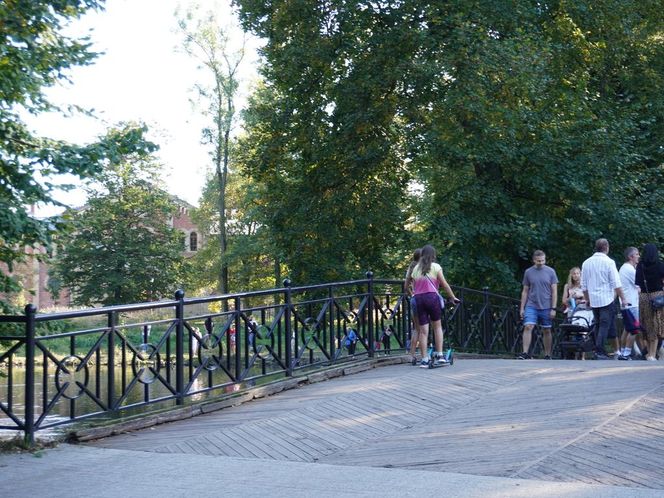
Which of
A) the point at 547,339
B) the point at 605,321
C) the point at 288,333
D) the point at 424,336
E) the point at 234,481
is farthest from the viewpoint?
the point at 547,339

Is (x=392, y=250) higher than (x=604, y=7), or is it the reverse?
(x=604, y=7)

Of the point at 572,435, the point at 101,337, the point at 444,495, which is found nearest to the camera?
the point at 444,495

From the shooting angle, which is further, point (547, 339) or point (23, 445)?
point (547, 339)

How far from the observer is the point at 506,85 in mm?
21297

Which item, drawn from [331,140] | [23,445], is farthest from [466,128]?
[23,445]

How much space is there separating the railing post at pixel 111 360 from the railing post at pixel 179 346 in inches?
36.9

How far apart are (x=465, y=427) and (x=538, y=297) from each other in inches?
276

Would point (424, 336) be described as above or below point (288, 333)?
below

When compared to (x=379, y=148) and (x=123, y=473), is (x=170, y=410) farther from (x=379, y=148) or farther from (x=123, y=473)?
(x=379, y=148)

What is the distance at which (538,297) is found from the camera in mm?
14500

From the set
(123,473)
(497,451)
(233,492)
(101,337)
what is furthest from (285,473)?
(101,337)

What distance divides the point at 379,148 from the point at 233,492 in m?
18.4

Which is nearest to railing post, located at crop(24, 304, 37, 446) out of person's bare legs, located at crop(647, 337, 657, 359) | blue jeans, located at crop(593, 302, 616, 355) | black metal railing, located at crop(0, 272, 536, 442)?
black metal railing, located at crop(0, 272, 536, 442)

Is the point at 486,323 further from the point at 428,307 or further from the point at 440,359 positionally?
the point at 428,307
